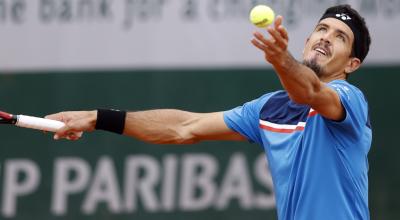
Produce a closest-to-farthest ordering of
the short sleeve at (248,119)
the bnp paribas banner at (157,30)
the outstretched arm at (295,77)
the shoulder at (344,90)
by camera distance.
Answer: the outstretched arm at (295,77), the shoulder at (344,90), the short sleeve at (248,119), the bnp paribas banner at (157,30)

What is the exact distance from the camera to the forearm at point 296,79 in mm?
4395

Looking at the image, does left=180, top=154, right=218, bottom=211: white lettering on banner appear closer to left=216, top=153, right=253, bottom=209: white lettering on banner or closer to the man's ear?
left=216, top=153, right=253, bottom=209: white lettering on banner

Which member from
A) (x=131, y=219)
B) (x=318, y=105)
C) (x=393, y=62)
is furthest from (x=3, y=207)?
(x=318, y=105)

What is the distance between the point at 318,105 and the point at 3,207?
3977 millimetres

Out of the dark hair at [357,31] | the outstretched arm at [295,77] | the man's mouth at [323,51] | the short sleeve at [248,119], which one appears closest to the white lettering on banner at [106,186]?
the short sleeve at [248,119]

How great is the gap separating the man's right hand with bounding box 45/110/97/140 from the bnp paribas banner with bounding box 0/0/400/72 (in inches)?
102

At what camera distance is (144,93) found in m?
7.82

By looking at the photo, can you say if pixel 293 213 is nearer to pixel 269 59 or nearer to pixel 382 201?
pixel 269 59

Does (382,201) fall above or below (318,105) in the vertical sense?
below

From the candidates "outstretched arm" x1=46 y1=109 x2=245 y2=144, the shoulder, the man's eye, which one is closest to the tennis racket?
"outstretched arm" x1=46 y1=109 x2=245 y2=144

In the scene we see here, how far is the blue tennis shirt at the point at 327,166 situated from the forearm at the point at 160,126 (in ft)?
2.19

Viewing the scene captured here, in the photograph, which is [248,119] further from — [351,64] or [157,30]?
[157,30]

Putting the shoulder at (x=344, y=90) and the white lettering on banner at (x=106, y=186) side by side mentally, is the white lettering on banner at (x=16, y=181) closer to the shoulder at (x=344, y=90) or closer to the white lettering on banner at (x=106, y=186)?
the white lettering on banner at (x=106, y=186)

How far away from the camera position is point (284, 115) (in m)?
5.12
